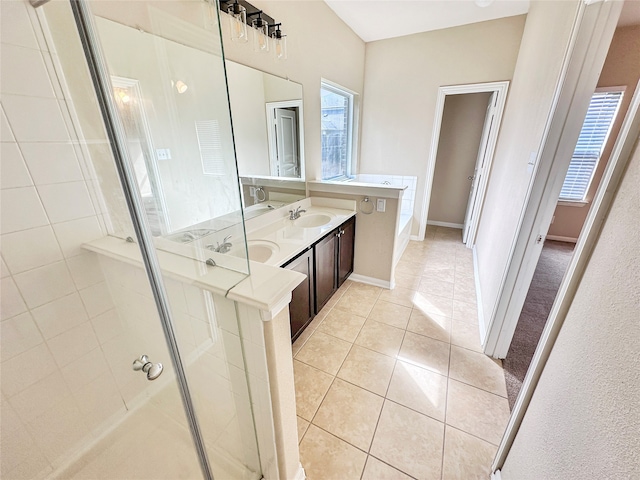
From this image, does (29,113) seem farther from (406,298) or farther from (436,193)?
(436,193)

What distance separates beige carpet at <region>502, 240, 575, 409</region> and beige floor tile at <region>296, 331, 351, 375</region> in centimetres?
104

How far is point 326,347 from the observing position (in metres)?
1.94

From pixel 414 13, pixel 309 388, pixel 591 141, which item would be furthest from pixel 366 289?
pixel 591 141

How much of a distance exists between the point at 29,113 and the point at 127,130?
342mm

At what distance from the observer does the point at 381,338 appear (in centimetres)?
202

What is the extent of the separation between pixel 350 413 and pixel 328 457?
252mm

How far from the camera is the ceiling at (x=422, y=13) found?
2.48 m

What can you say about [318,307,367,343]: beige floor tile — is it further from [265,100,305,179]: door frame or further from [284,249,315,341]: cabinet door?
[265,100,305,179]: door frame

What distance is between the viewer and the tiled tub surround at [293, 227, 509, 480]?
126 centimetres

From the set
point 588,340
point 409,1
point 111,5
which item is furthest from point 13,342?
point 409,1

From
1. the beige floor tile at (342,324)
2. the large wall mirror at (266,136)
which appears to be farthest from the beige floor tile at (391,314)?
the large wall mirror at (266,136)

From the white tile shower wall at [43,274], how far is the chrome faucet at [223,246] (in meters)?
0.63

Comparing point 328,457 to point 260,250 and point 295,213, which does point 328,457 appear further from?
point 295,213

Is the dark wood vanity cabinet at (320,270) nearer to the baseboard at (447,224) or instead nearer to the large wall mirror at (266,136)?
the large wall mirror at (266,136)
